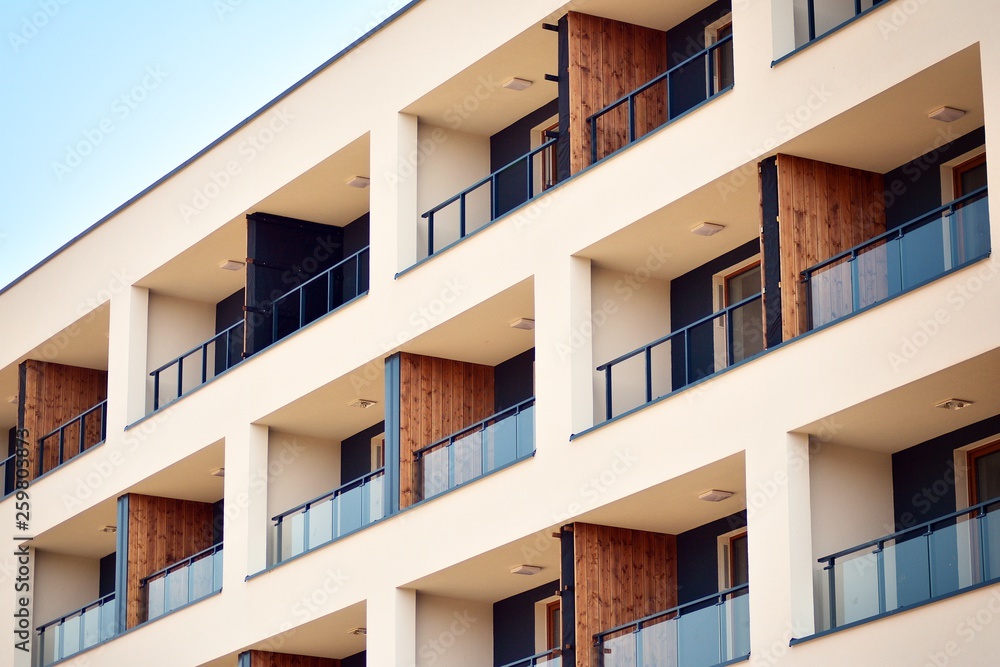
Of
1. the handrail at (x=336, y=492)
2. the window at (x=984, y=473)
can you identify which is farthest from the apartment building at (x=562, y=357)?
the handrail at (x=336, y=492)

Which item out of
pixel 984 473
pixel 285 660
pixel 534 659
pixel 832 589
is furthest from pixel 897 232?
pixel 285 660

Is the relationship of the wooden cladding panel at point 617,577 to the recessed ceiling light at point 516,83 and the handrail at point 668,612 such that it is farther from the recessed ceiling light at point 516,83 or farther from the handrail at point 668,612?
the recessed ceiling light at point 516,83

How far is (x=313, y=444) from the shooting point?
37156 mm

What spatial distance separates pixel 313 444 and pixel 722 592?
13.3 meters

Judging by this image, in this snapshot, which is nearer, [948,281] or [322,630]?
[948,281]

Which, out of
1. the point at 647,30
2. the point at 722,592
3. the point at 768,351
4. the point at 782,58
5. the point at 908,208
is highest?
the point at 647,30

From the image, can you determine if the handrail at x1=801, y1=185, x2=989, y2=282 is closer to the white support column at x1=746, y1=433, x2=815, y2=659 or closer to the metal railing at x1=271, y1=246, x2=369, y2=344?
the white support column at x1=746, y1=433, x2=815, y2=659

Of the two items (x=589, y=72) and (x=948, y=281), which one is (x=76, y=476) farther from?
(x=948, y=281)

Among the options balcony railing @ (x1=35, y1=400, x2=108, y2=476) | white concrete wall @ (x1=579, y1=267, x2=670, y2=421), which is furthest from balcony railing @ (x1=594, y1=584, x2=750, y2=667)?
balcony railing @ (x1=35, y1=400, x2=108, y2=476)

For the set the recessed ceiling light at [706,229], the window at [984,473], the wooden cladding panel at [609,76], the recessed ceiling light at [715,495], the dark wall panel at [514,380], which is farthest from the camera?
the dark wall panel at [514,380]

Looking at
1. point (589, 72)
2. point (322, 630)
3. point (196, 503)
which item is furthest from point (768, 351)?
point (196, 503)

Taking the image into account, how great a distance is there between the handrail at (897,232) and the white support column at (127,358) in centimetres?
1904

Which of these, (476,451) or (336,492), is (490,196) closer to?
(476,451)

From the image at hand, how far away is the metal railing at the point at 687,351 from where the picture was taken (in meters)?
27.4
